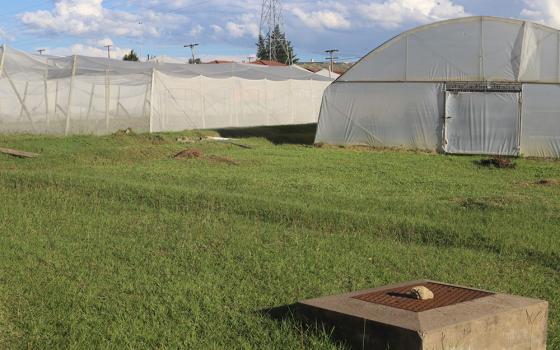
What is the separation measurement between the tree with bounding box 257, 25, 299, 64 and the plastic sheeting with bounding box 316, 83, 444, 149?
171 ft

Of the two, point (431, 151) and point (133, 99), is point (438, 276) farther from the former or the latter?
point (133, 99)

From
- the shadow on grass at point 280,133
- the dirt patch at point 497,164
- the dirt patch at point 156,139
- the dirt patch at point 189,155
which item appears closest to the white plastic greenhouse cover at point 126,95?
the shadow on grass at point 280,133

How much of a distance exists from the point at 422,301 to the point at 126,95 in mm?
22202

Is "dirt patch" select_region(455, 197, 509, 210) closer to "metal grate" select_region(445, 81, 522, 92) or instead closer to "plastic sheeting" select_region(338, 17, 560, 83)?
"metal grate" select_region(445, 81, 522, 92)

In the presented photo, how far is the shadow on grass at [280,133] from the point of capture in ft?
93.0

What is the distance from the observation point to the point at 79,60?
2473 cm

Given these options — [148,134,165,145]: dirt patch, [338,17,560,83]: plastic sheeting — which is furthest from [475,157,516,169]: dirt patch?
[148,134,165,145]: dirt patch

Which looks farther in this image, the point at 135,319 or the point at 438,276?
the point at 438,276

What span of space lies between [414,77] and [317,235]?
1564cm

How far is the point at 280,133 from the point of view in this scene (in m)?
32.0

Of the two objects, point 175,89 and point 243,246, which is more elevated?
point 175,89

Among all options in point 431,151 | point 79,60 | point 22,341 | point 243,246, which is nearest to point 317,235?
point 243,246

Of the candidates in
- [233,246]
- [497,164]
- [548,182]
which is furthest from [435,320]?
[497,164]

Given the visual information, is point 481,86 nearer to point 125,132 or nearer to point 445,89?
point 445,89
